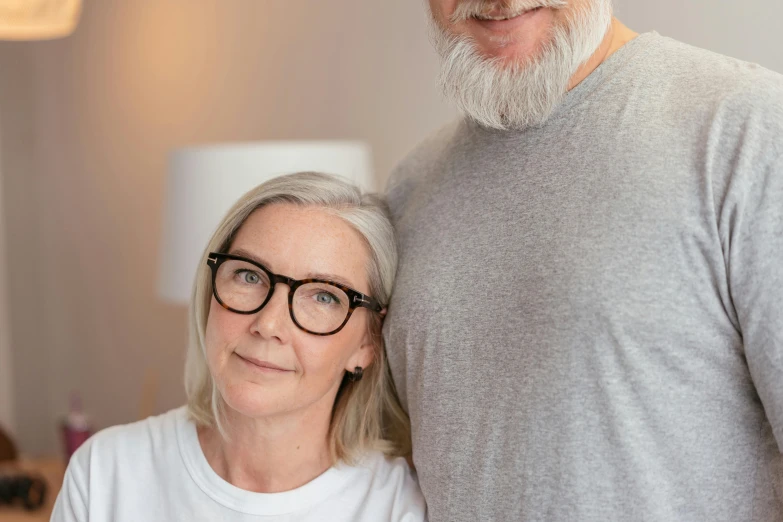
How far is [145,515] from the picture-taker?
1.61 meters

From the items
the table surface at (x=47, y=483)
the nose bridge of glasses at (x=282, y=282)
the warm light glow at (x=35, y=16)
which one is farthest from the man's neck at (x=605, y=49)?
the table surface at (x=47, y=483)

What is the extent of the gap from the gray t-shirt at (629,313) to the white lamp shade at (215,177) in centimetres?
101

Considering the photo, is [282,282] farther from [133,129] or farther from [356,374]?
[133,129]

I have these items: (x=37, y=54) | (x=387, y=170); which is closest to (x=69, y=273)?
(x=37, y=54)

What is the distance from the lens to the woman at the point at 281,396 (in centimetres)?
150

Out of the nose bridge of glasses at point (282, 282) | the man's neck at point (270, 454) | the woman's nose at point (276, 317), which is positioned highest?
the nose bridge of glasses at point (282, 282)

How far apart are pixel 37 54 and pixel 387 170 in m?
2.81

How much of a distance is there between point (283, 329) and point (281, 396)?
12cm

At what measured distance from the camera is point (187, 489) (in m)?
1.61

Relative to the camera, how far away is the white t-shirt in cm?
156

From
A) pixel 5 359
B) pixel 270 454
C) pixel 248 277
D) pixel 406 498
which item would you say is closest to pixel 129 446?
pixel 270 454

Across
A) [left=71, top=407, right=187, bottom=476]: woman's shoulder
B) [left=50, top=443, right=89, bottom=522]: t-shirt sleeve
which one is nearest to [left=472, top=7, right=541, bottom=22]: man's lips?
[left=71, top=407, right=187, bottom=476]: woman's shoulder

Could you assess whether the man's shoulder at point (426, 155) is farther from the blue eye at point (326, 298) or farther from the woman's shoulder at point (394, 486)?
the woman's shoulder at point (394, 486)

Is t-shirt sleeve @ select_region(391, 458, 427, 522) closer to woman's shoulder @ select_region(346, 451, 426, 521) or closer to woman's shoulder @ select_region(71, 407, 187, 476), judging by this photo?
woman's shoulder @ select_region(346, 451, 426, 521)
